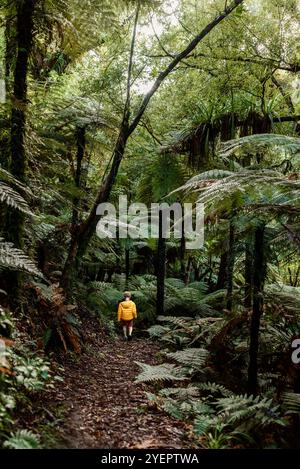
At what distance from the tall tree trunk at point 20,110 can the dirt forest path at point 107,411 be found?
5.96ft

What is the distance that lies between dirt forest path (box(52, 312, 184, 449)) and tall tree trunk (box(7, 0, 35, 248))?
Result: 1.82 meters

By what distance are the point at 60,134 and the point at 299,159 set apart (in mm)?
3882

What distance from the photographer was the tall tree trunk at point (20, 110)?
446 centimetres

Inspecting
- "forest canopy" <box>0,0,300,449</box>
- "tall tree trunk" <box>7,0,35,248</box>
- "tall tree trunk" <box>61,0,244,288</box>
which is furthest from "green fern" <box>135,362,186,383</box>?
"tall tree trunk" <box>7,0,35,248</box>

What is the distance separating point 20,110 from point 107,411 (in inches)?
132

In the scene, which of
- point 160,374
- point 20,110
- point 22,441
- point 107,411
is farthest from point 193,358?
point 20,110

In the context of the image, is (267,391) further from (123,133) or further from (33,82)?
(33,82)

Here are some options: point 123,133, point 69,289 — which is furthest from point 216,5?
point 69,289

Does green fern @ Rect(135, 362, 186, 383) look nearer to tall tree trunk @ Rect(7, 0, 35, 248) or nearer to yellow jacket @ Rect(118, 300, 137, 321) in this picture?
tall tree trunk @ Rect(7, 0, 35, 248)

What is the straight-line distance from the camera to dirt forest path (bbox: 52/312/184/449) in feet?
10.8

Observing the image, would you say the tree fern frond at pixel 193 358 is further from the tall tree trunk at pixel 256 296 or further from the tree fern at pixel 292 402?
the tree fern at pixel 292 402

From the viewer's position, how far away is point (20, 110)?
442 centimetres

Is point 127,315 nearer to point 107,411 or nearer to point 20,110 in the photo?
point 107,411

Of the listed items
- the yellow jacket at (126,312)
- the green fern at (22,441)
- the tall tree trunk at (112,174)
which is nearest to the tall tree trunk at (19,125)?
the tall tree trunk at (112,174)
